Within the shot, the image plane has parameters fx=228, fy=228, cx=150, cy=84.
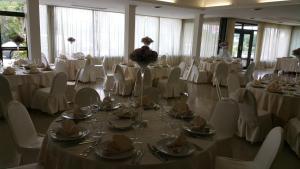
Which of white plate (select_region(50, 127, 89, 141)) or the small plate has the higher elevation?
the small plate

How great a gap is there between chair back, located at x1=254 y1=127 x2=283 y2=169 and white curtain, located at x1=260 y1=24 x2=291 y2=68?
1469 centimetres

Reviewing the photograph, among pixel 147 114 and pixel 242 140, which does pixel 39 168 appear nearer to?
pixel 147 114

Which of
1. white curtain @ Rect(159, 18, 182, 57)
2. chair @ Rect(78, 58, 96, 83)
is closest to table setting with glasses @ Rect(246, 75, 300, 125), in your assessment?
chair @ Rect(78, 58, 96, 83)

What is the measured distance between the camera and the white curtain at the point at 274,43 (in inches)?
593

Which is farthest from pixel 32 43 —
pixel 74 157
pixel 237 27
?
pixel 237 27

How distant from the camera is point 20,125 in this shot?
7.64ft

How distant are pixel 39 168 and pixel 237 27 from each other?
13.1 m

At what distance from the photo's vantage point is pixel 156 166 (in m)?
1.54

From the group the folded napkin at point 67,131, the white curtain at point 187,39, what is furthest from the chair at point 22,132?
the white curtain at point 187,39

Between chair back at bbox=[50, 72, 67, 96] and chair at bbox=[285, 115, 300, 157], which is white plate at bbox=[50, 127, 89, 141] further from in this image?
chair at bbox=[285, 115, 300, 157]

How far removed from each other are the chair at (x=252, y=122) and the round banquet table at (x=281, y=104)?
0.15m

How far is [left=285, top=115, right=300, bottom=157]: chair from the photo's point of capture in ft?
11.4

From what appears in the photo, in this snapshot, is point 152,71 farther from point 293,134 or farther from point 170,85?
point 293,134

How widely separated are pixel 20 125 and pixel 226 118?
2264mm
